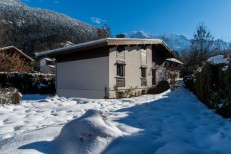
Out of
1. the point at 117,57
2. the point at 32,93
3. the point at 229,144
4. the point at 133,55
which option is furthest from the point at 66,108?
the point at 32,93

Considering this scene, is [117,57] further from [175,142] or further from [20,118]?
[175,142]

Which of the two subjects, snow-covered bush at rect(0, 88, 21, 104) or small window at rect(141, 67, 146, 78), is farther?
small window at rect(141, 67, 146, 78)

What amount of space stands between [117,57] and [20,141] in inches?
578

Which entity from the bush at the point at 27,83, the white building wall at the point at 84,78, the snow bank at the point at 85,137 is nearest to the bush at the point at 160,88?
the white building wall at the point at 84,78

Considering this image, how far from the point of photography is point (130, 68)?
67.9 ft

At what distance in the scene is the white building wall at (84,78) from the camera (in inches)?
711

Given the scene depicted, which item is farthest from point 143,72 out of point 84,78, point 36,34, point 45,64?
point 36,34

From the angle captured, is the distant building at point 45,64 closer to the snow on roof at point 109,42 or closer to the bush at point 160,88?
the snow on roof at point 109,42

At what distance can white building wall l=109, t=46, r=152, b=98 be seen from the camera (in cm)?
1809

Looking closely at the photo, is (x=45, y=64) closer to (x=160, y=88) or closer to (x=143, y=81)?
(x=143, y=81)

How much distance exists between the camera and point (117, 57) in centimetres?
1883

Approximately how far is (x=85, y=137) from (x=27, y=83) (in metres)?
20.6

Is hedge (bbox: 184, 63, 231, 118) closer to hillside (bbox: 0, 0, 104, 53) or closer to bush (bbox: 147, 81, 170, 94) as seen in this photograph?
bush (bbox: 147, 81, 170, 94)

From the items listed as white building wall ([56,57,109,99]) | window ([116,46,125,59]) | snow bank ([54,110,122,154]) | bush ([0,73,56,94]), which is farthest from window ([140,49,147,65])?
snow bank ([54,110,122,154])
